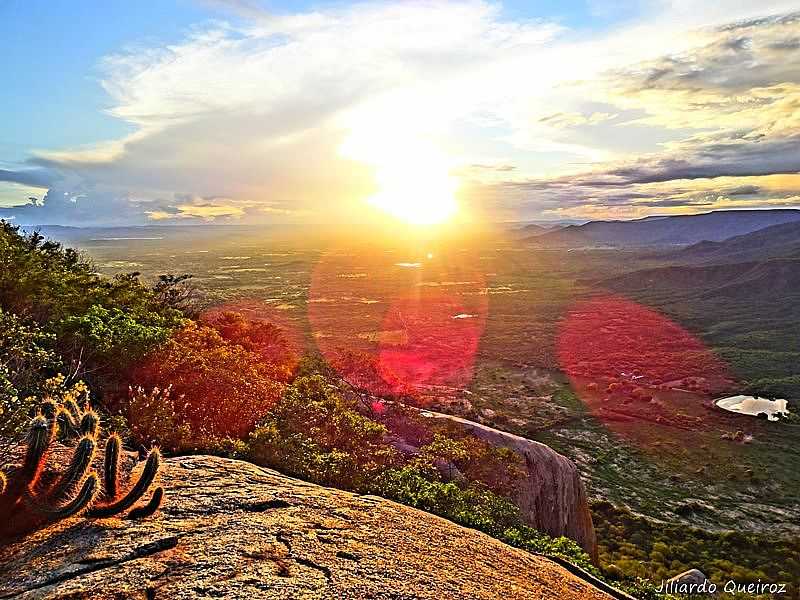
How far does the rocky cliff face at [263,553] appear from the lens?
424cm

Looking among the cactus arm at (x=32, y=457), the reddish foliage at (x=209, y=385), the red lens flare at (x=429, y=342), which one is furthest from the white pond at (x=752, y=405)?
the cactus arm at (x=32, y=457)

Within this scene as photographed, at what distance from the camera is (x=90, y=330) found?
11.0 metres

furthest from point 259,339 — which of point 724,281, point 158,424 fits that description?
point 724,281

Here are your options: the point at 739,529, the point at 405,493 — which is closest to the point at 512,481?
the point at 405,493

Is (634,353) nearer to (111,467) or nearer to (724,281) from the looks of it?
(111,467)

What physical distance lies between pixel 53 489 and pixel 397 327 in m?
82.9

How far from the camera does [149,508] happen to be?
525cm

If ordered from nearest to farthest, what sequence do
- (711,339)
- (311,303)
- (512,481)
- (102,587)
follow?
(102,587), (512,481), (711,339), (311,303)

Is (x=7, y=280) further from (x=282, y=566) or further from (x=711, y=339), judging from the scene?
(x=711, y=339)

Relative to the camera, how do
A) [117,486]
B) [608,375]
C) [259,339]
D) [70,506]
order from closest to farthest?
[70,506]
[117,486]
[259,339]
[608,375]

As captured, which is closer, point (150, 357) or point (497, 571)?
point (497, 571)

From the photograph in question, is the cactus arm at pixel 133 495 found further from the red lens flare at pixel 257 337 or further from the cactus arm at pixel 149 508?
the red lens flare at pixel 257 337

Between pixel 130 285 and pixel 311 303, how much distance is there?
317 feet

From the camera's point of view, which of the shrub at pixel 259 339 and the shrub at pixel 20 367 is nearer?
the shrub at pixel 20 367
